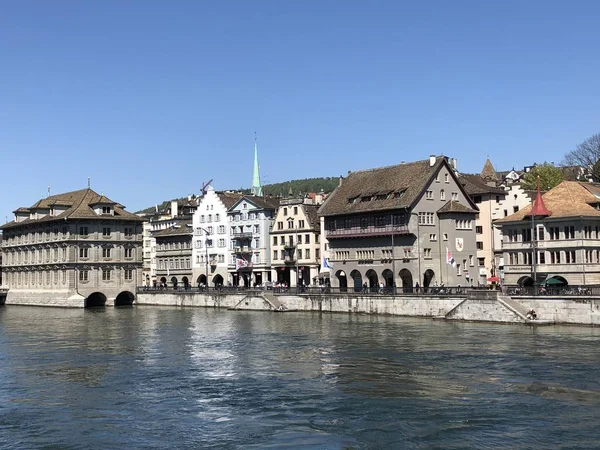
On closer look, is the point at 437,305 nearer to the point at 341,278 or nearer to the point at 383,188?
the point at 383,188

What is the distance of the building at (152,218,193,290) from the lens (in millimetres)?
132875

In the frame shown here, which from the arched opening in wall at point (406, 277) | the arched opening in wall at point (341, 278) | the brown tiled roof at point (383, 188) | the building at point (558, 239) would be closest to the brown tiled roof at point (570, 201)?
the building at point (558, 239)

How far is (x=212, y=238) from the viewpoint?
5027 inches

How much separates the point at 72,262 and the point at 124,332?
4911 cm

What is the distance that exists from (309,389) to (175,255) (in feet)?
327

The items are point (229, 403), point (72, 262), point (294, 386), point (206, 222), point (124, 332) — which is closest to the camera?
point (229, 403)

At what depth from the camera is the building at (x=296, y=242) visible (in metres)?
113

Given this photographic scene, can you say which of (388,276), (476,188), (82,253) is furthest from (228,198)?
(388,276)

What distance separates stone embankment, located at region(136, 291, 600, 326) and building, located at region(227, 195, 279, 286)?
1475cm

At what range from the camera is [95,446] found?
92.7ft

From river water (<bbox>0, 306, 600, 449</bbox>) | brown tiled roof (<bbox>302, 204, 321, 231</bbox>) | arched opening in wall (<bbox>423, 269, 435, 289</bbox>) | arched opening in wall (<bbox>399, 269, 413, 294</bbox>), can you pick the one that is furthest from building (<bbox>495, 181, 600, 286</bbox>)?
brown tiled roof (<bbox>302, 204, 321, 231</bbox>)

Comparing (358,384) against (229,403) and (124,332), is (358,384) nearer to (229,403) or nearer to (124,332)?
(229,403)

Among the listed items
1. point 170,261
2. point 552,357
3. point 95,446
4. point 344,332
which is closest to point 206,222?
point 170,261

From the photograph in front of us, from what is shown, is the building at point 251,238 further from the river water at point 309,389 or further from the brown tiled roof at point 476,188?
the river water at point 309,389
